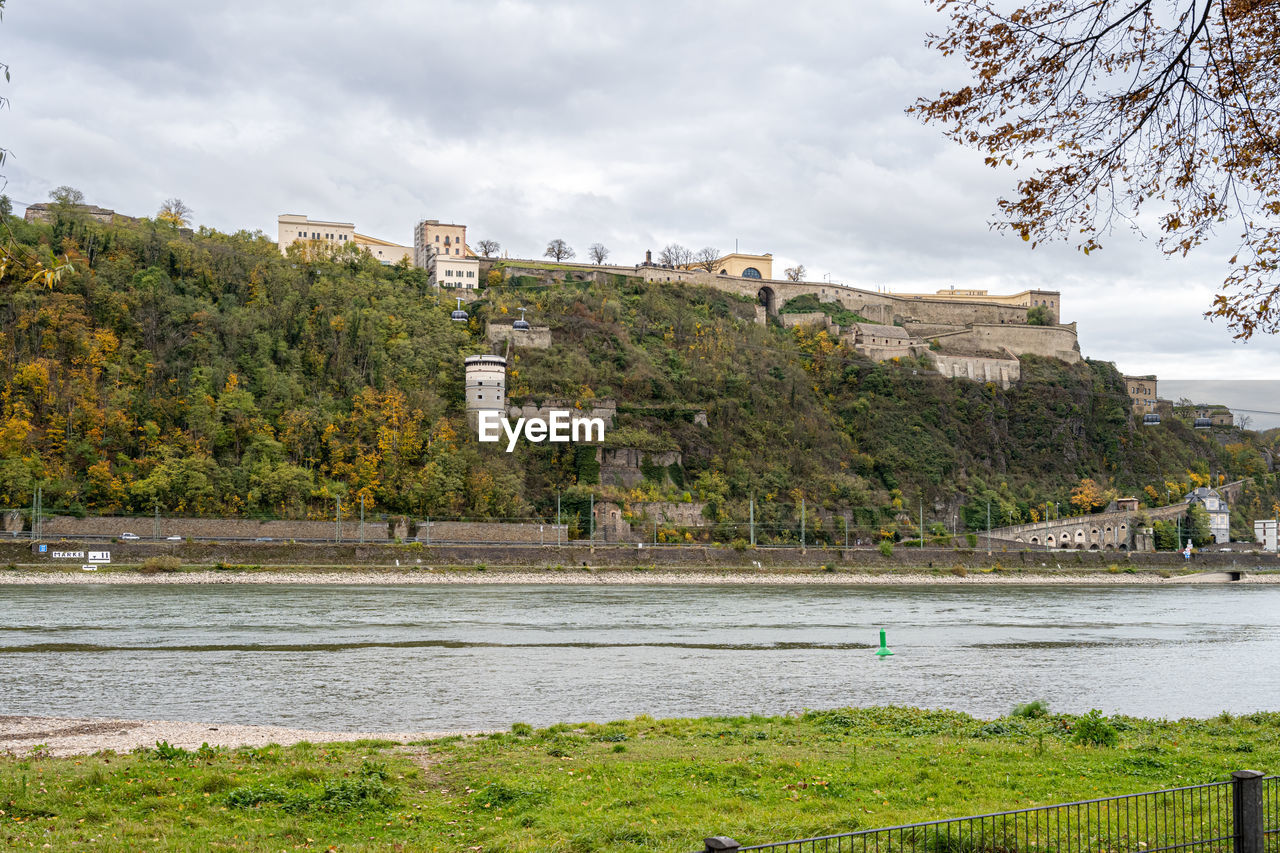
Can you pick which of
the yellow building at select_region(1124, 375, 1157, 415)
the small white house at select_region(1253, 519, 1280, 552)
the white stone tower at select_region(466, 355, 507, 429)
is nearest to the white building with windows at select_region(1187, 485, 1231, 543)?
the small white house at select_region(1253, 519, 1280, 552)

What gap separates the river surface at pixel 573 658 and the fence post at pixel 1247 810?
1137 cm

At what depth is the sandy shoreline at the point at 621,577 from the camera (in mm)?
51562

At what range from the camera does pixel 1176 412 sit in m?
122

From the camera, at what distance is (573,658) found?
82.1ft

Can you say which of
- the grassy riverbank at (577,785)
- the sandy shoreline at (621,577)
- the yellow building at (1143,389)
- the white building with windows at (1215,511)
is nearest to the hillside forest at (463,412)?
the white building with windows at (1215,511)

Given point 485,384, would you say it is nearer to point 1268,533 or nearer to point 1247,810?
point 1268,533

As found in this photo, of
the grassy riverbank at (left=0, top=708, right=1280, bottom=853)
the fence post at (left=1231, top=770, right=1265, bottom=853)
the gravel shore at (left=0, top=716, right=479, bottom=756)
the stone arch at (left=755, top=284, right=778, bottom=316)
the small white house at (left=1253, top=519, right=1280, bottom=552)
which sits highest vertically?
the stone arch at (left=755, top=284, right=778, bottom=316)

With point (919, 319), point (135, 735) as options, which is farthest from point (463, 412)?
point (135, 735)

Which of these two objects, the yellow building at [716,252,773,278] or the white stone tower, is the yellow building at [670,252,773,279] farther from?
the white stone tower

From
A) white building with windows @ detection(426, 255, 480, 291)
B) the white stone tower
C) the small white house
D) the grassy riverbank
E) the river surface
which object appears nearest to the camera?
the grassy riverbank

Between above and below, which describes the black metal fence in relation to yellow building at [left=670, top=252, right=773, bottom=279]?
below

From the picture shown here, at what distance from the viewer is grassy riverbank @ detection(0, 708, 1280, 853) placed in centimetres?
763

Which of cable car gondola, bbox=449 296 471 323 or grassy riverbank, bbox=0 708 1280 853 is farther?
cable car gondola, bbox=449 296 471 323

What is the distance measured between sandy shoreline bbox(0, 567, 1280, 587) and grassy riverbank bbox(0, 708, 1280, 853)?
146 ft
